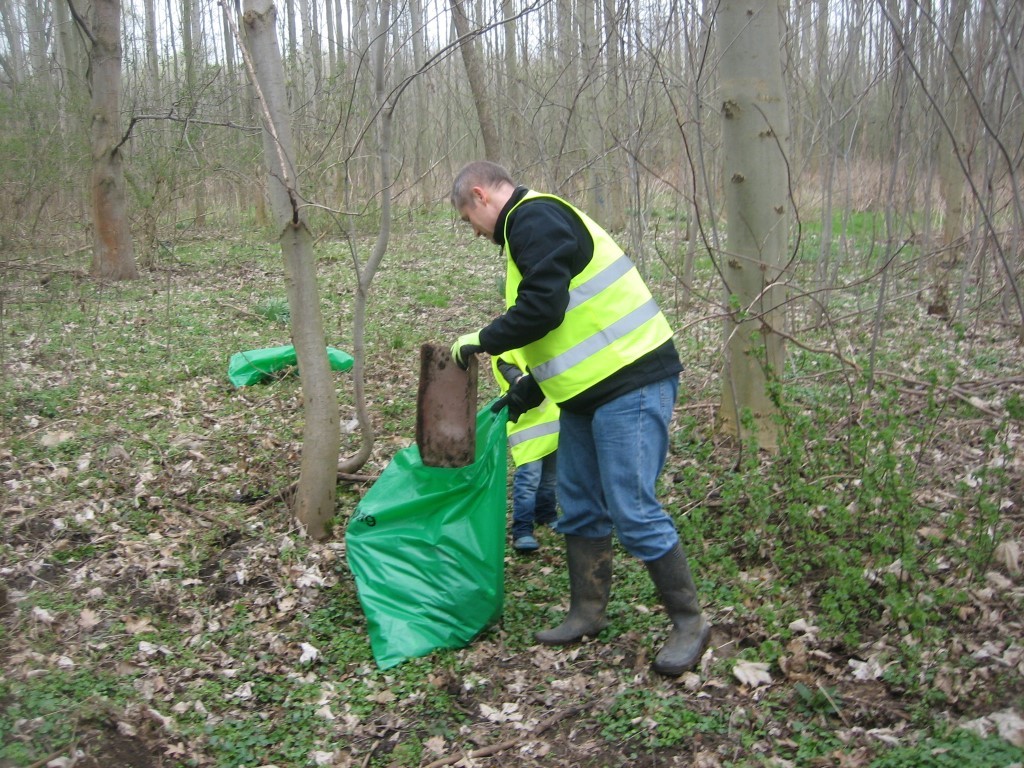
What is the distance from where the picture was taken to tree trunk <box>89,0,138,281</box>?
9992mm

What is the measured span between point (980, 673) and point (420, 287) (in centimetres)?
798

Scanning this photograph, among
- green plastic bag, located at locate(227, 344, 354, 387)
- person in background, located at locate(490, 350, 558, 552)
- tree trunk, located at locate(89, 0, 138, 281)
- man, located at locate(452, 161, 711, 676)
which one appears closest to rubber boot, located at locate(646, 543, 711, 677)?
man, located at locate(452, 161, 711, 676)

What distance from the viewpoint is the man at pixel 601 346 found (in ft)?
9.22

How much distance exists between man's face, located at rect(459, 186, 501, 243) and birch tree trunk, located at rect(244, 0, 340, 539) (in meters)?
1.11

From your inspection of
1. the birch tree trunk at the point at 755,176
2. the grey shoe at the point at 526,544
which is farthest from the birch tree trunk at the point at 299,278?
the birch tree trunk at the point at 755,176

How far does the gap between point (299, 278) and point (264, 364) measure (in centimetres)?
253

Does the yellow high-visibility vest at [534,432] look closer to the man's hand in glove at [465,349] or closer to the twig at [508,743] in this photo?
the man's hand in glove at [465,349]

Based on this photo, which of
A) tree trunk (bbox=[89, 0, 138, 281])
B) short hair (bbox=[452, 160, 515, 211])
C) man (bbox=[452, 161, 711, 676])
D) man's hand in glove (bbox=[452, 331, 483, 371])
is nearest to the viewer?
man (bbox=[452, 161, 711, 676])

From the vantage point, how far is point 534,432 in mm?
4047

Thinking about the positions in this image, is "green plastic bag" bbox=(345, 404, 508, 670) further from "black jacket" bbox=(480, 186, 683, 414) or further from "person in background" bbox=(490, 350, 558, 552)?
"black jacket" bbox=(480, 186, 683, 414)

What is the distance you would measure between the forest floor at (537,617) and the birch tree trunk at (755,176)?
375mm

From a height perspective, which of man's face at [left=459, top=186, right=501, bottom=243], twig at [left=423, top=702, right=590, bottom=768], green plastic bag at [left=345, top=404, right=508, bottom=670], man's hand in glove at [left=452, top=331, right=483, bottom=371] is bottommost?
twig at [left=423, top=702, right=590, bottom=768]

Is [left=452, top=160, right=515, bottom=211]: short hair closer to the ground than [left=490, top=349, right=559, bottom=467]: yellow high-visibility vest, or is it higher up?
higher up

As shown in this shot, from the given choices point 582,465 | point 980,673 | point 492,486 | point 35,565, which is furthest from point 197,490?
point 980,673
